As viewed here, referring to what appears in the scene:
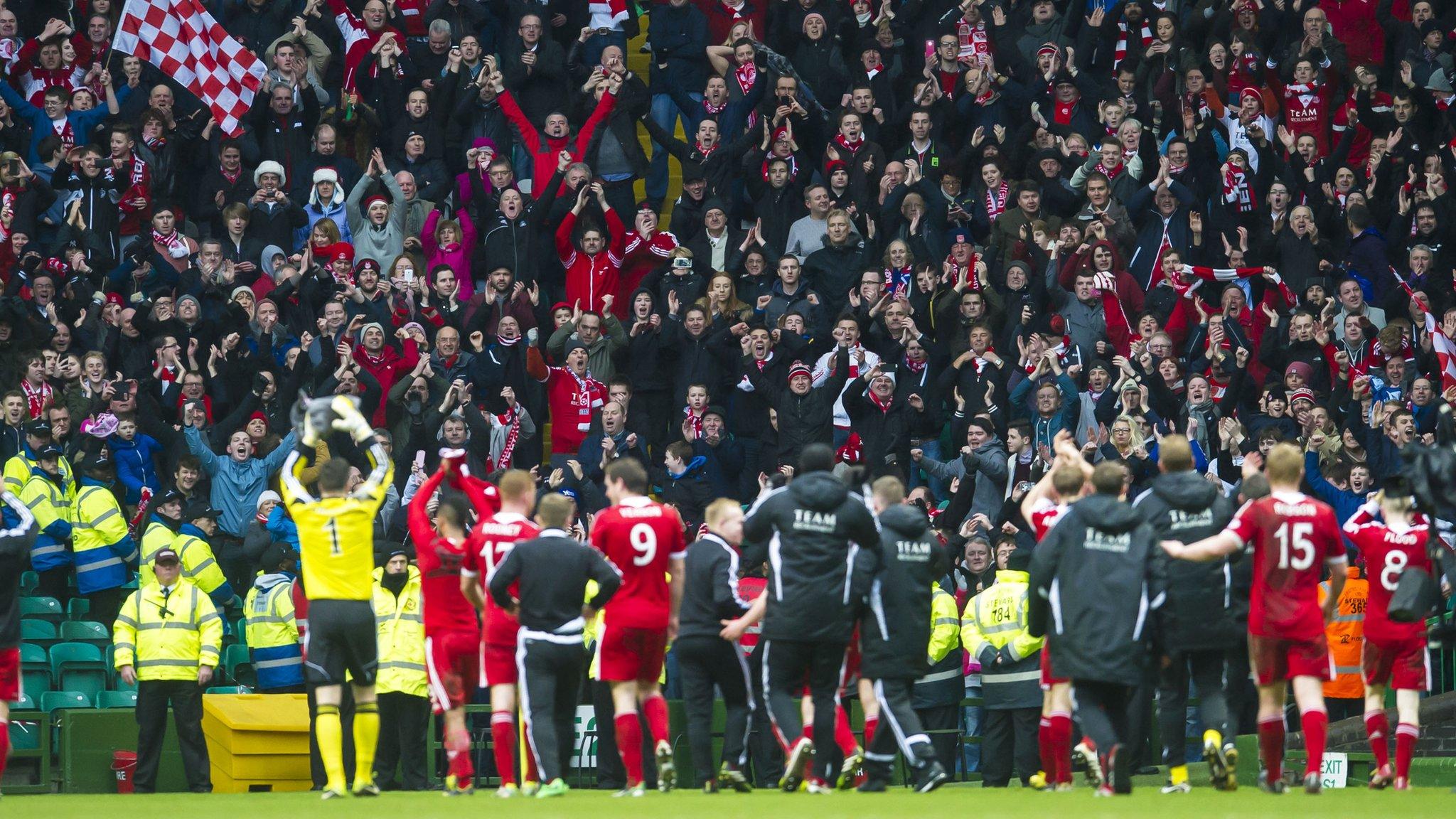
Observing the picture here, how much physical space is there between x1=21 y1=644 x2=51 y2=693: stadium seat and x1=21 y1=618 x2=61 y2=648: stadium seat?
0.33 ft

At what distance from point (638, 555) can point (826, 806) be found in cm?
231

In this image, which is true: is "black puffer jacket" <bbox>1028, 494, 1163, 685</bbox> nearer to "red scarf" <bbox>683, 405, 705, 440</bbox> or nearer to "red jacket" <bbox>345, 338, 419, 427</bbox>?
"red scarf" <bbox>683, 405, 705, 440</bbox>

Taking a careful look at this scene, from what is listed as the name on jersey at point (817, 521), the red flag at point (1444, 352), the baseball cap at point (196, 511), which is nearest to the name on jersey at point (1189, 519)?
the name on jersey at point (817, 521)

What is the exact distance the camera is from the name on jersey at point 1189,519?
12.5 m

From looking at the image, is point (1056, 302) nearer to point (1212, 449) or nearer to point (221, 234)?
point (1212, 449)

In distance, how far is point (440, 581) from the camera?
45.5 ft

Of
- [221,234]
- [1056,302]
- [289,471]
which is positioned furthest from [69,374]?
[1056,302]

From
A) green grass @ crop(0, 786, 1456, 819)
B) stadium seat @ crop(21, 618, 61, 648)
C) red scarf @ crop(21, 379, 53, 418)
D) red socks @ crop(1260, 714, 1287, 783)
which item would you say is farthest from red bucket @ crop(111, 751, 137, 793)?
red socks @ crop(1260, 714, 1287, 783)

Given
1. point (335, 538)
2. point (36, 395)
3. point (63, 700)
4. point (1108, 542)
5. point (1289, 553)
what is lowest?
point (63, 700)

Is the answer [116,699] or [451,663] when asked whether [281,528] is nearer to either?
[116,699]

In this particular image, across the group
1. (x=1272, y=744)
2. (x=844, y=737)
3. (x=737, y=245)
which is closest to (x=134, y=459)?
(x=737, y=245)

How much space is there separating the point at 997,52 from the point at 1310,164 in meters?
3.65

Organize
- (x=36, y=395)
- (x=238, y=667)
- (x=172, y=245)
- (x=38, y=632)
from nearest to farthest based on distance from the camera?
1. (x=38, y=632)
2. (x=238, y=667)
3. (x=36, y=395)
4. (x=172, y=245)

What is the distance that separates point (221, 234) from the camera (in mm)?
21891
